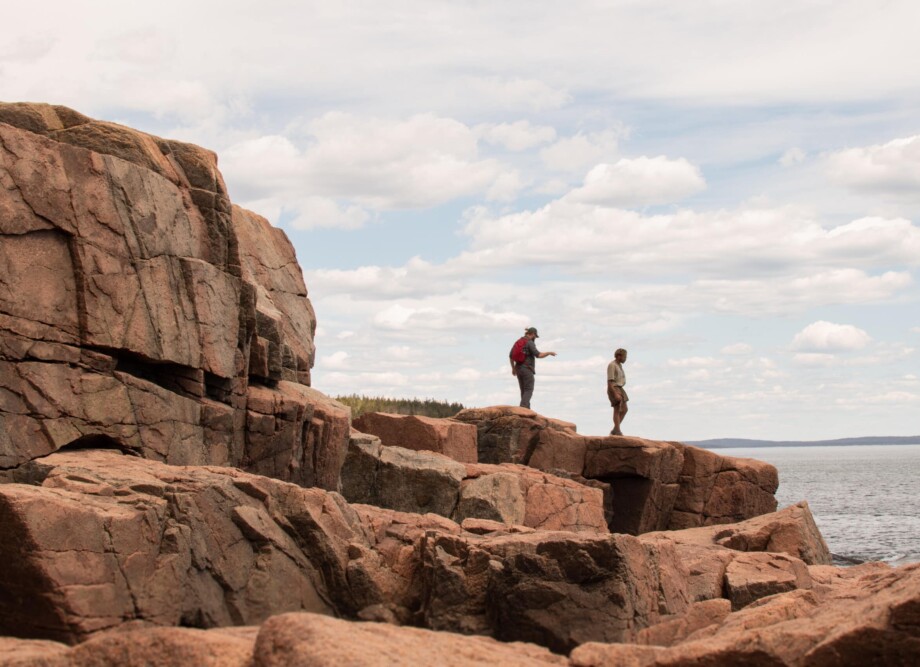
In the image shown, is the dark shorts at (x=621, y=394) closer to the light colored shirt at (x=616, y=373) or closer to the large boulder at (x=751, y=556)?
the light colored shirt at (x=616, y=373)

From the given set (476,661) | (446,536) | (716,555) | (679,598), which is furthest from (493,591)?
(716,555)

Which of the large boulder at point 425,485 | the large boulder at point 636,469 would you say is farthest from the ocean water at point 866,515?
the large boulder at point 425,485

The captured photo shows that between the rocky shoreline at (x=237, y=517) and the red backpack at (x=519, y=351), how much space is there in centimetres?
621

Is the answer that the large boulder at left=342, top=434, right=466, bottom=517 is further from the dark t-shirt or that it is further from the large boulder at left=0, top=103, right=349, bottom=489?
the dark t-shirt

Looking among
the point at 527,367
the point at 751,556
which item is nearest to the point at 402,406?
the point at 527,367

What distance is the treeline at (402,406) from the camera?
3688 centimetres

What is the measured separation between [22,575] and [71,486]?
5.92ft

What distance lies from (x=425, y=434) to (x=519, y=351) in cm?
526

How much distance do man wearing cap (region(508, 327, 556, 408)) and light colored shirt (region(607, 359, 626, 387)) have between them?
186 cm

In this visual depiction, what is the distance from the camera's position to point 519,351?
29.5 m

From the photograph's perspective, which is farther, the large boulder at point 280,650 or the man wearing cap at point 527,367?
the man wearing cap at point 527,367

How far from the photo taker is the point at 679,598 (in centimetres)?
1484

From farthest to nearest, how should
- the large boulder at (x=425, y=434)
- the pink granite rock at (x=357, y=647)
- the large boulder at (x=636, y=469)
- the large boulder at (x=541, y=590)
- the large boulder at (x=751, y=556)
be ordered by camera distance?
the large boulder at (x=636, y=469)
the large boulder at (x=425, y=434)
the large boulder at (x=751, y=556)
the large boulder at (x=541, y=590)
the pink granite rock at (x=357, y=647)

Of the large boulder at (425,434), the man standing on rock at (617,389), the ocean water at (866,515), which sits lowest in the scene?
the ocean water at (866,515)
